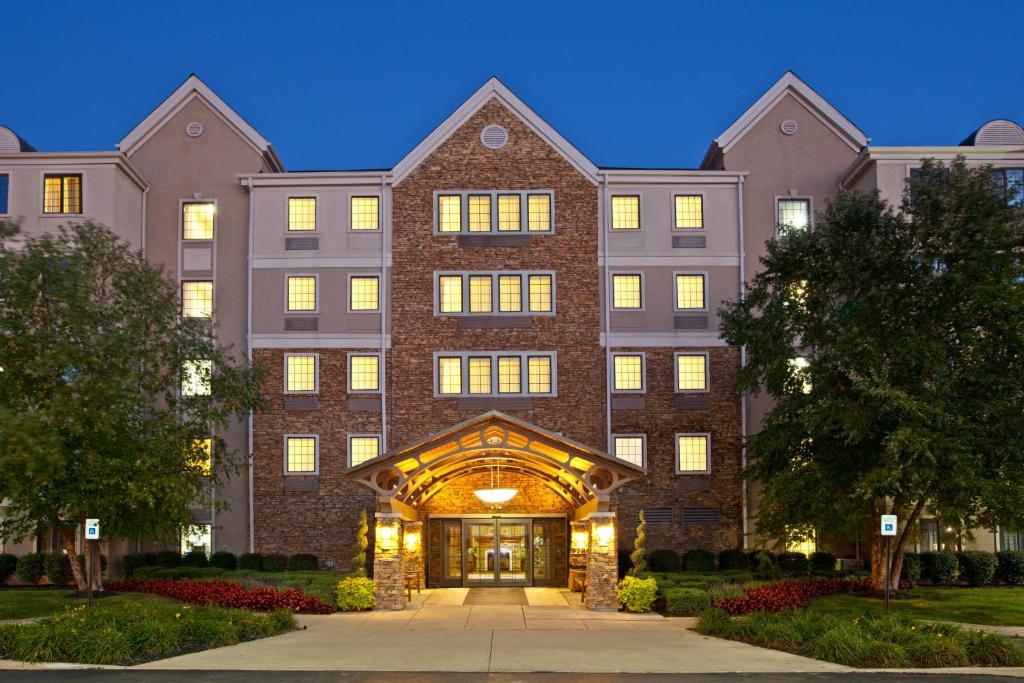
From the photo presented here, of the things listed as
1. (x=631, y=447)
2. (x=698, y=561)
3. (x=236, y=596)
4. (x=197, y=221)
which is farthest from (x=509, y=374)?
(x=236, y=596)

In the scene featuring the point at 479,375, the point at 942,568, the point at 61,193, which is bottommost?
the point at 942,568

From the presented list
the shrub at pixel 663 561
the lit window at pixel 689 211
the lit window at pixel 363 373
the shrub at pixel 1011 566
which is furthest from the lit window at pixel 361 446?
the shrub at pixel 1011 566

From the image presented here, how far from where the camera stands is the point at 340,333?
3178 cm

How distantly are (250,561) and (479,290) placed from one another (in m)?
10.7

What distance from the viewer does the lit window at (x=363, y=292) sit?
3195cm

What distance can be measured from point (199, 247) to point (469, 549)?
12.8 metres

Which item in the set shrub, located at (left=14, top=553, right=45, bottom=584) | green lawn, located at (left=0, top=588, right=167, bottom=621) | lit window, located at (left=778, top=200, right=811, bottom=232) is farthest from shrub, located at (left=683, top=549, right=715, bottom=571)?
shrub, located at (left=14, top=553, right=45, bottom=584)

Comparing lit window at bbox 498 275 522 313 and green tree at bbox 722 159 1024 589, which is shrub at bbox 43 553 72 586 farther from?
green tree at bbox 722 159 1024 589

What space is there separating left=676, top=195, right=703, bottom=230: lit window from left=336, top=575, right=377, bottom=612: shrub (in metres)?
15.0

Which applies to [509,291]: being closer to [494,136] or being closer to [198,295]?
[494,136]

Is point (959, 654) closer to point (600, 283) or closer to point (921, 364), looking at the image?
point (921, 364)

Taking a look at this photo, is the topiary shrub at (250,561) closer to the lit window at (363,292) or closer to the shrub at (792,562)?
the lit window at (363,292)

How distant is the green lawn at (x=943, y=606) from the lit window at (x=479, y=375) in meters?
12.1

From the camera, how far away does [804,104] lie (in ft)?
108
